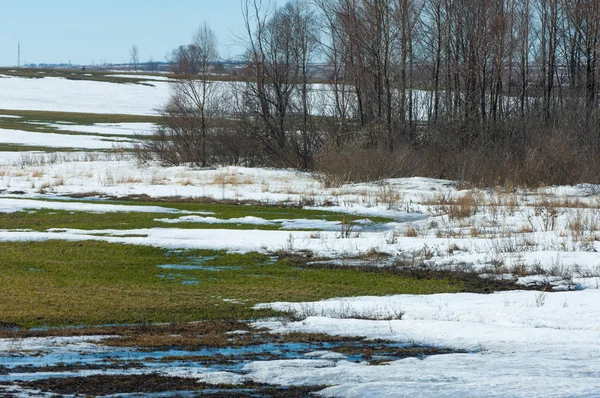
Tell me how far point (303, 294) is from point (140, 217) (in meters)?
10.0

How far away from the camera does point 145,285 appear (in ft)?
38.4

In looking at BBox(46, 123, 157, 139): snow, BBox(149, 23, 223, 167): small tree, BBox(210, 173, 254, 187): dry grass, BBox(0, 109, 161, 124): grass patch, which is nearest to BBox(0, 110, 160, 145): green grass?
BBox(0, 109, 161, 124): grass patch

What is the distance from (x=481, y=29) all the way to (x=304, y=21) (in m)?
9.64

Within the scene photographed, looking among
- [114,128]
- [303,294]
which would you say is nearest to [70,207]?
[303,294]

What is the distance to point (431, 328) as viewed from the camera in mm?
8461

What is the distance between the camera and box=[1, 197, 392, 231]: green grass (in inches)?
727

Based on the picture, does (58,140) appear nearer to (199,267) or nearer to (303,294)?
(199,267)

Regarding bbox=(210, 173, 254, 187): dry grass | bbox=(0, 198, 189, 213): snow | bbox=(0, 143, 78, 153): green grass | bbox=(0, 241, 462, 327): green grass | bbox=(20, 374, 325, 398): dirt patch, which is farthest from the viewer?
bbox=(0, 143, 78, 153): green grass

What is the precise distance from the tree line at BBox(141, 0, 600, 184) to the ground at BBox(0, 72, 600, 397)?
10551 mm

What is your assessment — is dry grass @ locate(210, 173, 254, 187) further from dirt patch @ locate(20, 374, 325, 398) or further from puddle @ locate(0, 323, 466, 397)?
dirt patch @ locate(20, 374, 325, 398)

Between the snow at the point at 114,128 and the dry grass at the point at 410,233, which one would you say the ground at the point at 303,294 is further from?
the snow at the point at 114,128

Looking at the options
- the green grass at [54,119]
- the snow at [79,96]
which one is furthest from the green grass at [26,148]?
the snow at [79,96]

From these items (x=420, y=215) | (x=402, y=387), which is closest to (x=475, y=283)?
(x=402, y=387)

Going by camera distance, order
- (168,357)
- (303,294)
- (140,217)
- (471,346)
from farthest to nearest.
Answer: (140,217) < (303,294) < (471,346) < (168,357)
